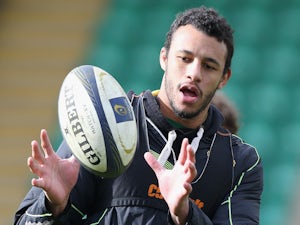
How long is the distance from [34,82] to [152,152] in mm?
5719

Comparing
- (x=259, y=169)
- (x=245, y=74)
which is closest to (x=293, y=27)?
(x=245, y=74)

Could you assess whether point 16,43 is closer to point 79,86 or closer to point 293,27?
point 293,27

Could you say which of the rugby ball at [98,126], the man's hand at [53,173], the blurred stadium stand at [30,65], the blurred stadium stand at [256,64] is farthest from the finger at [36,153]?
the blurred stadium stand at [30,65]

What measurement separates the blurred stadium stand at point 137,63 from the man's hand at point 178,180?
13.1ft

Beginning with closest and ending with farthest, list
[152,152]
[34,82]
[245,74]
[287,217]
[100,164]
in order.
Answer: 1. [100,164]
2. [152,152]
3. [287,217]
4. [245,74]
5. [34,82]

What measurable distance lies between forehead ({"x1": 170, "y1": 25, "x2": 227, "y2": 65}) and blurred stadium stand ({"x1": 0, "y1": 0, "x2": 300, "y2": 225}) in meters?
3.75

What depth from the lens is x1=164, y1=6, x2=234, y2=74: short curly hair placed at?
3.06m

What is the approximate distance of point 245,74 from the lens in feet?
25.2

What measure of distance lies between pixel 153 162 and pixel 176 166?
3.1 inches

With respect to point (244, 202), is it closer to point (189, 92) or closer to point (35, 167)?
point (189, 92)

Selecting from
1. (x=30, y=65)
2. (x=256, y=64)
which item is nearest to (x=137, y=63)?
(x=256, y=64)

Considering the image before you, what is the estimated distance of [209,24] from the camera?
10.0 feet

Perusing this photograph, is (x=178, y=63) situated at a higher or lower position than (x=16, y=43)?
lower

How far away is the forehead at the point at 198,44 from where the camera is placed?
9.87 feet
